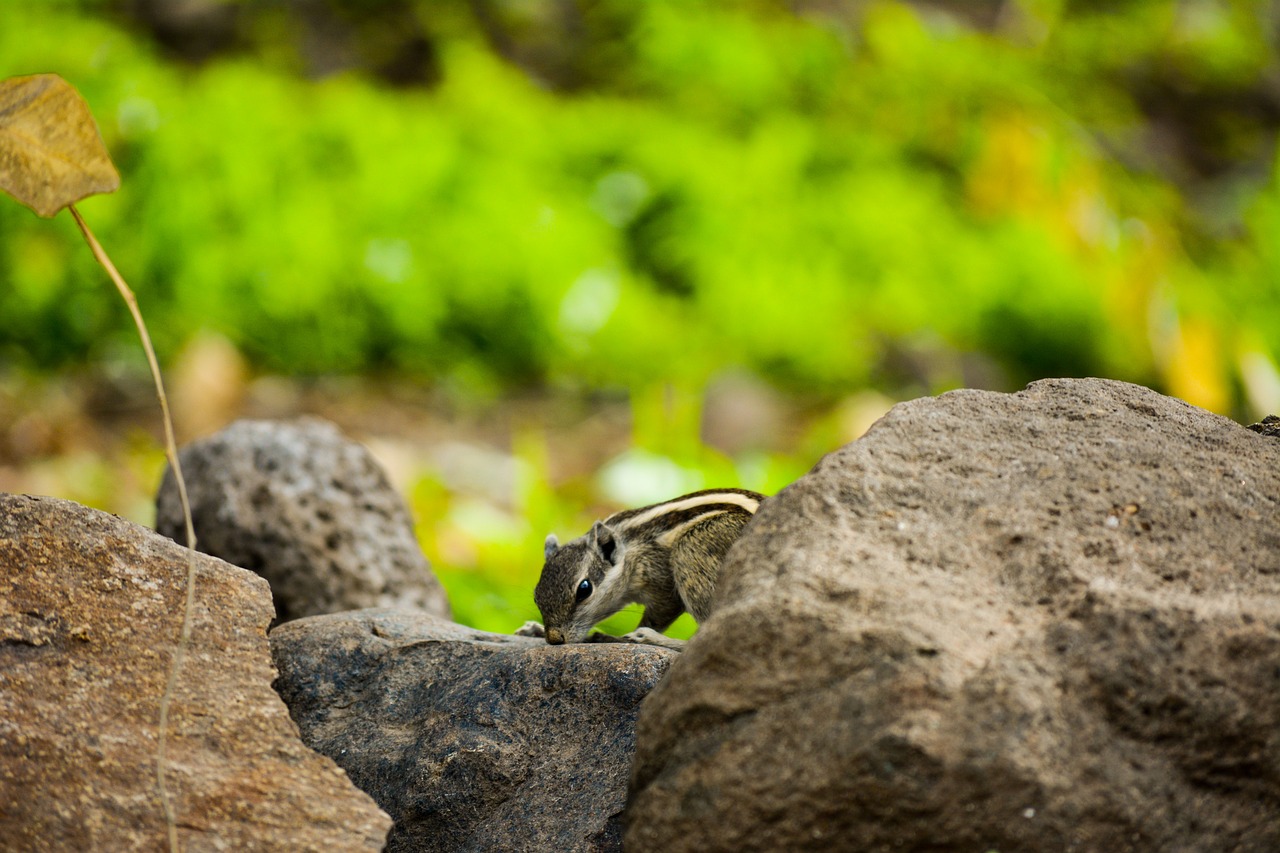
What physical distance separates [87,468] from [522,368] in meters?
2.51

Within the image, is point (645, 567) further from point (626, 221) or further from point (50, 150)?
point (626, 221)

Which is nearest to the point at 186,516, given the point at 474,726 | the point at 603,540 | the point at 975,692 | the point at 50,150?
the point at 50,150

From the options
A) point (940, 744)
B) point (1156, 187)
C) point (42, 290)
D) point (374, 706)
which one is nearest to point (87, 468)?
point (42, 290)

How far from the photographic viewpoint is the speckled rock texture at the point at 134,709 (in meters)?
2.38

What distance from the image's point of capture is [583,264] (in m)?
7.90

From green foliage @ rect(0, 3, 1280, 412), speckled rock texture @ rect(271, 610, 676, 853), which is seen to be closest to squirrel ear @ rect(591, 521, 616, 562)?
speckled rock texture @ rect(271, 610, 676, 853)

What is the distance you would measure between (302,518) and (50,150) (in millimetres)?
2067

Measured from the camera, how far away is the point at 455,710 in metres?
3.04

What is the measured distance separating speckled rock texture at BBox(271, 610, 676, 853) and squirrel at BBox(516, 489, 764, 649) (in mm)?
490

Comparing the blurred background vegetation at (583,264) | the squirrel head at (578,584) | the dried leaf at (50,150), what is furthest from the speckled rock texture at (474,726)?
the blurred background vegetation at (583,264)

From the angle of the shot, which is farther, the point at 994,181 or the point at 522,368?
the point at 994,181

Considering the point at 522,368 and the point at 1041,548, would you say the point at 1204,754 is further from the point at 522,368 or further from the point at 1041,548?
the point at 522,368

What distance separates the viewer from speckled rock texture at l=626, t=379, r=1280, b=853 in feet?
6.76

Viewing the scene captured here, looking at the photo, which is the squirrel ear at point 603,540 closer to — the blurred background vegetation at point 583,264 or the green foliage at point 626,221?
the blurred background vegetation at point 583,264
